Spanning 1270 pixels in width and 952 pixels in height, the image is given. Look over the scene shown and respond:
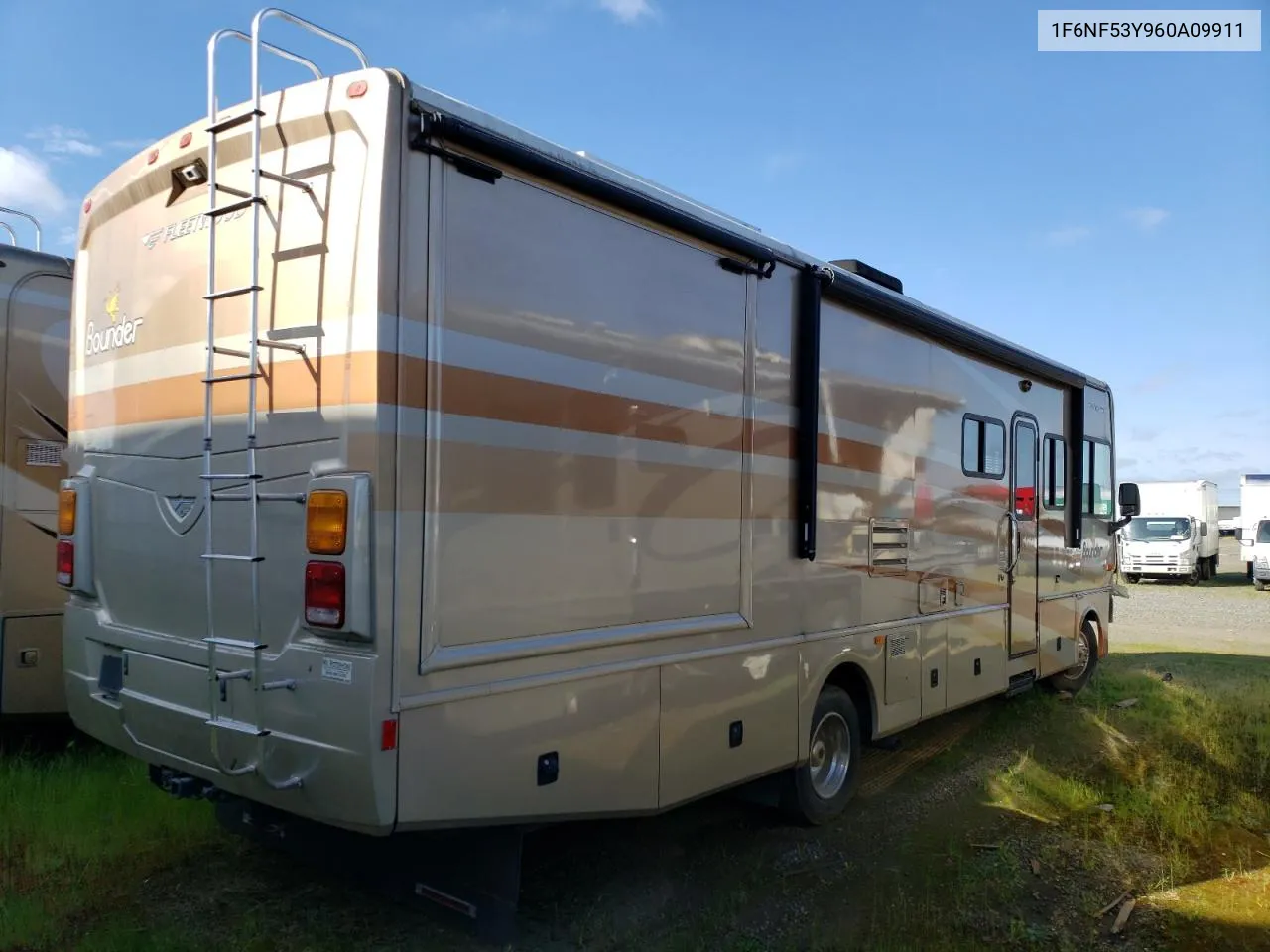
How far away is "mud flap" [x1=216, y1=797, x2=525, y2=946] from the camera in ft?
12.4

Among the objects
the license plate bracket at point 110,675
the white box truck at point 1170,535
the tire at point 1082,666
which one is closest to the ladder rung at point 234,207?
the license plate bracket at point 110,675

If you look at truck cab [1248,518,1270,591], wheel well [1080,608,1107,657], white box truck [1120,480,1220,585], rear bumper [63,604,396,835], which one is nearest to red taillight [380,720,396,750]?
rear bumper [63,604,396,835]

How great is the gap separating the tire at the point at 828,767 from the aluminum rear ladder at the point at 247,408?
300 cm

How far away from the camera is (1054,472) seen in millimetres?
8703

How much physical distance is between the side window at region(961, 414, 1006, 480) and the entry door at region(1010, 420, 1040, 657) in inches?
10.3

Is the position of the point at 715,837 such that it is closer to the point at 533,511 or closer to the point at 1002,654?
the point at 533,511

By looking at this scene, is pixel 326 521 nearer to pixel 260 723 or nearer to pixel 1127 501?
pixel 260 723

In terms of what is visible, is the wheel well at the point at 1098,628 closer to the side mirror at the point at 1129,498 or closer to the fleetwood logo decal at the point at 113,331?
the side mirror at the point at 1129,498

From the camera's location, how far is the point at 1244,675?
1030 cm

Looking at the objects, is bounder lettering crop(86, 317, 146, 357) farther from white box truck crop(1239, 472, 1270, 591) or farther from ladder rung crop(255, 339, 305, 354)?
white box truck crop(1239, 472, 1270, 591)

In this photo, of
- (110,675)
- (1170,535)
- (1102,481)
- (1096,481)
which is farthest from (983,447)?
(1170,535)

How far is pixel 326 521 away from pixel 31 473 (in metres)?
3.75

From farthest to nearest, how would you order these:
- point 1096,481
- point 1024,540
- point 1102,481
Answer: point 1102,481 → point 1096,481 → point 1024,540

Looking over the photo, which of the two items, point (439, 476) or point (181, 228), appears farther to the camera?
point (181, 228)
